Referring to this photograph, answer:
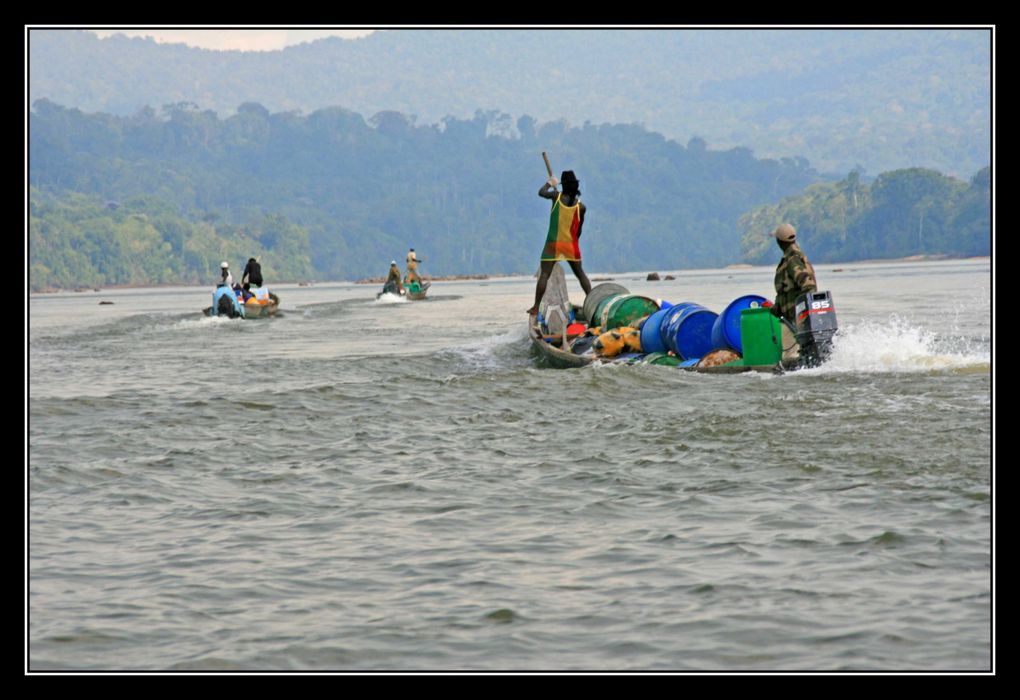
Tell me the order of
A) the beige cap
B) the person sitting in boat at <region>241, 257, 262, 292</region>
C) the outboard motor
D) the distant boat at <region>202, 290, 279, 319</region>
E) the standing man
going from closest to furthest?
the beige cap → the outboard motor → the distant boat at <region>202, 290, 279, 319</region> → the person sitting in boat at <region>241, 257, 262, 292</region> → the standing man

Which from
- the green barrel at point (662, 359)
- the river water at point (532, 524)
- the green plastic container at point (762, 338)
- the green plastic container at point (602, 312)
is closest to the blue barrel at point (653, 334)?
the green barrel at point (662, 359)

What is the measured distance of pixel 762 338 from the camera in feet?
52.9

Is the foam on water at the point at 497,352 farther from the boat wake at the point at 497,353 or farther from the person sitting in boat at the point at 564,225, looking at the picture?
the person sitting in boat at the point at 564,225

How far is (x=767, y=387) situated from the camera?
48.7 feet

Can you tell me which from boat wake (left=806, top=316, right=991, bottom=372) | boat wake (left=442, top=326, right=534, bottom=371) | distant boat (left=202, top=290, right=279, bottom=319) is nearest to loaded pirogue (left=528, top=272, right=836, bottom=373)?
boat wake (left=806, top=316, right=991, bottom=372)

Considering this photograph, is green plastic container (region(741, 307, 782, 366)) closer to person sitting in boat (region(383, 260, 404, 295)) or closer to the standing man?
the standing man

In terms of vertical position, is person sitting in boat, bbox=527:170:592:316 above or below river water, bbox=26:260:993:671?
above

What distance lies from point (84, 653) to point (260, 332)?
2737 cm

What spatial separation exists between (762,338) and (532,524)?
27.5 feet

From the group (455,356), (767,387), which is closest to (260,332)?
→ (455,356)

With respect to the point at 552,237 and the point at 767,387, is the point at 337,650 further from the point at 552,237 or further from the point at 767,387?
the point at 552,237

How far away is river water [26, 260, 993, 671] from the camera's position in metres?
6.05

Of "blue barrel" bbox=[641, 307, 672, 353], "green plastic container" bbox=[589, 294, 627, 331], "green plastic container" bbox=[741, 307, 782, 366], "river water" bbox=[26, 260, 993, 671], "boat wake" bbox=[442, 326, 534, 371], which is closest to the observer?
"river water" bbox=[26, 260, 993, 671]

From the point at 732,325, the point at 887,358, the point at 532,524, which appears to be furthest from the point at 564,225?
the point at 532,524
